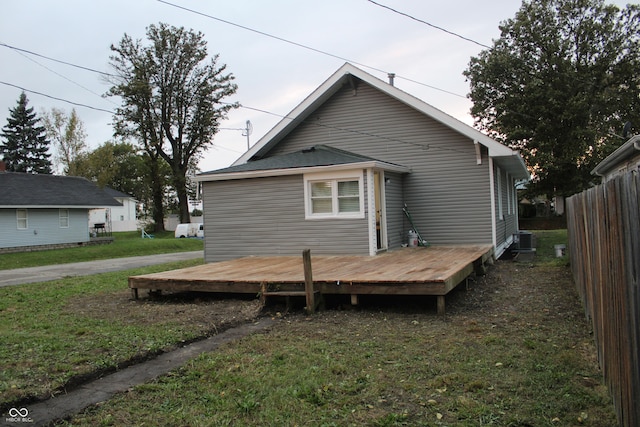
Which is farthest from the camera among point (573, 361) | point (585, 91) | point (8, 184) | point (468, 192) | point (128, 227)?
point (128, 227)

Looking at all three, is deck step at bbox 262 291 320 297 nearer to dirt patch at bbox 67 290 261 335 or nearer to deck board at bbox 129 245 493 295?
deck board at bbox 129 245 493 295

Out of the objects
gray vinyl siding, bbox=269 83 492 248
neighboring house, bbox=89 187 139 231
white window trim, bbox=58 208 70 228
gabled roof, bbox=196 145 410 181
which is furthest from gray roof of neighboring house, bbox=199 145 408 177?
neighboring house, bbox=89 187 139 231

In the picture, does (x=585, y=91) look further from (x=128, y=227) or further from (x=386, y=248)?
(x=128, y=227)

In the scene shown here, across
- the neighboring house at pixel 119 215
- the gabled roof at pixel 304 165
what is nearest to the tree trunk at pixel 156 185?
the neighboring house at pixel 119 215

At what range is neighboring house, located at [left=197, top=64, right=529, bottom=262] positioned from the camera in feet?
38.2

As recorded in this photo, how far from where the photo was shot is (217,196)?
13.0 metres

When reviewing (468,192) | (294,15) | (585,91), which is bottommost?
(468,192)

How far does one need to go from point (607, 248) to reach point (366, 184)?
7.97 meters

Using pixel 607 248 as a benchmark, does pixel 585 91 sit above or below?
above

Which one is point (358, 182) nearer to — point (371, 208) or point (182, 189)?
point (371, 208)

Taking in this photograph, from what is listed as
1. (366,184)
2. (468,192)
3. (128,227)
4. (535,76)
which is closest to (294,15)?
(366,184)

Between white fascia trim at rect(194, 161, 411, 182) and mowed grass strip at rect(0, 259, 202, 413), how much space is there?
182 inches

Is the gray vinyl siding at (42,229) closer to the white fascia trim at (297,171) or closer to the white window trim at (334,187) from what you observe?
the white fascia trim at (297,171)

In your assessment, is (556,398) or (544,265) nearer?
(556,398)
